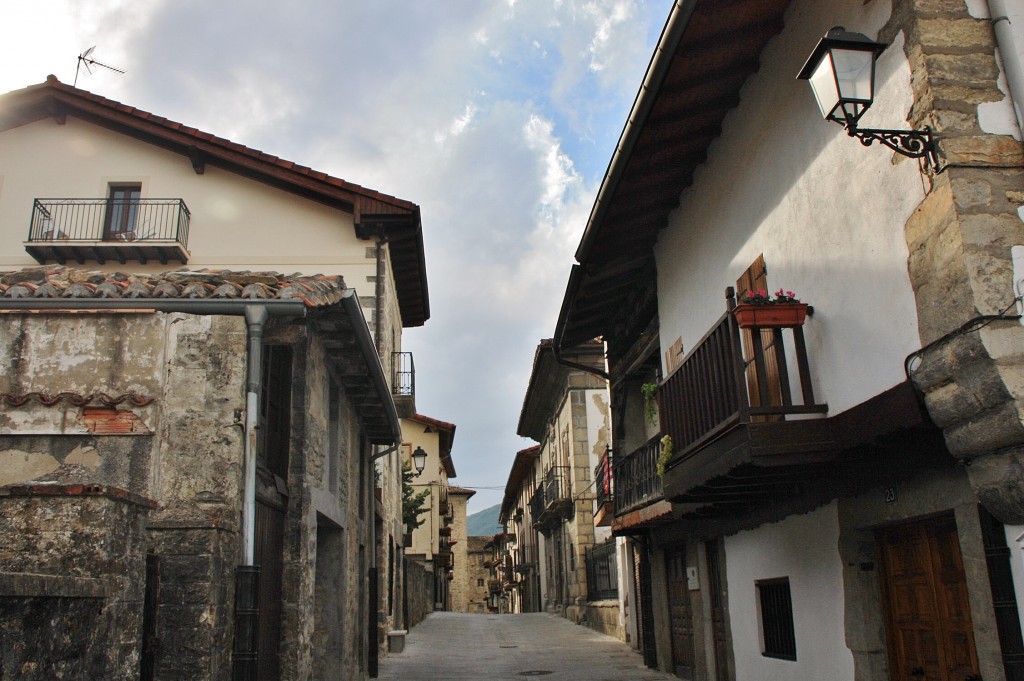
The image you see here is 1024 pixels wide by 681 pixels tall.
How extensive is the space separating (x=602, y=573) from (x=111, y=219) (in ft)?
43.6

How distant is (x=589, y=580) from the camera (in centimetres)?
2250

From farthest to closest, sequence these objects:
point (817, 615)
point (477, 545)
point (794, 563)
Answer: point (477, 545), point (794, 563), point (817, 615)

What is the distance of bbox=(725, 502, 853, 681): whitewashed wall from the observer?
22.7 feet

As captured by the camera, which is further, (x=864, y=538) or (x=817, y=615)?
(x=817, y=615)

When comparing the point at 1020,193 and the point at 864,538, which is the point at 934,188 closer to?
the point at 1020,193

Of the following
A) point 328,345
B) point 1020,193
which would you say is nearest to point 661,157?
point 328,345

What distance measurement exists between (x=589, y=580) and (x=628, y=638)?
219 inches

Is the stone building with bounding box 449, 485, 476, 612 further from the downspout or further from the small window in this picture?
the downspout

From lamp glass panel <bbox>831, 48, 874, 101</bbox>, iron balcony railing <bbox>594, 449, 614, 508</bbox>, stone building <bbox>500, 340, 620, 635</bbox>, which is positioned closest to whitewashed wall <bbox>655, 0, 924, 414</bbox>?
lamp glass panel <bbox>831, 48, 874, 101</bbox>

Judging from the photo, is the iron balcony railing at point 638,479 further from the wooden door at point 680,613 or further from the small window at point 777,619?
the small window at point 777,619

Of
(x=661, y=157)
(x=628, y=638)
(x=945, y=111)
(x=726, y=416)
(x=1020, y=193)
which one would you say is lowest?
(x=628, y=638)

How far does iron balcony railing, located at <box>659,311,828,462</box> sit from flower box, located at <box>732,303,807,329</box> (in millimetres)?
66

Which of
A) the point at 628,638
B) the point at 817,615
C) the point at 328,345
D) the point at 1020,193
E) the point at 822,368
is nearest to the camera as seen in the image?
the point at 1020,193

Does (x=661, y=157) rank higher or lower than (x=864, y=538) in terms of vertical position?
higher
